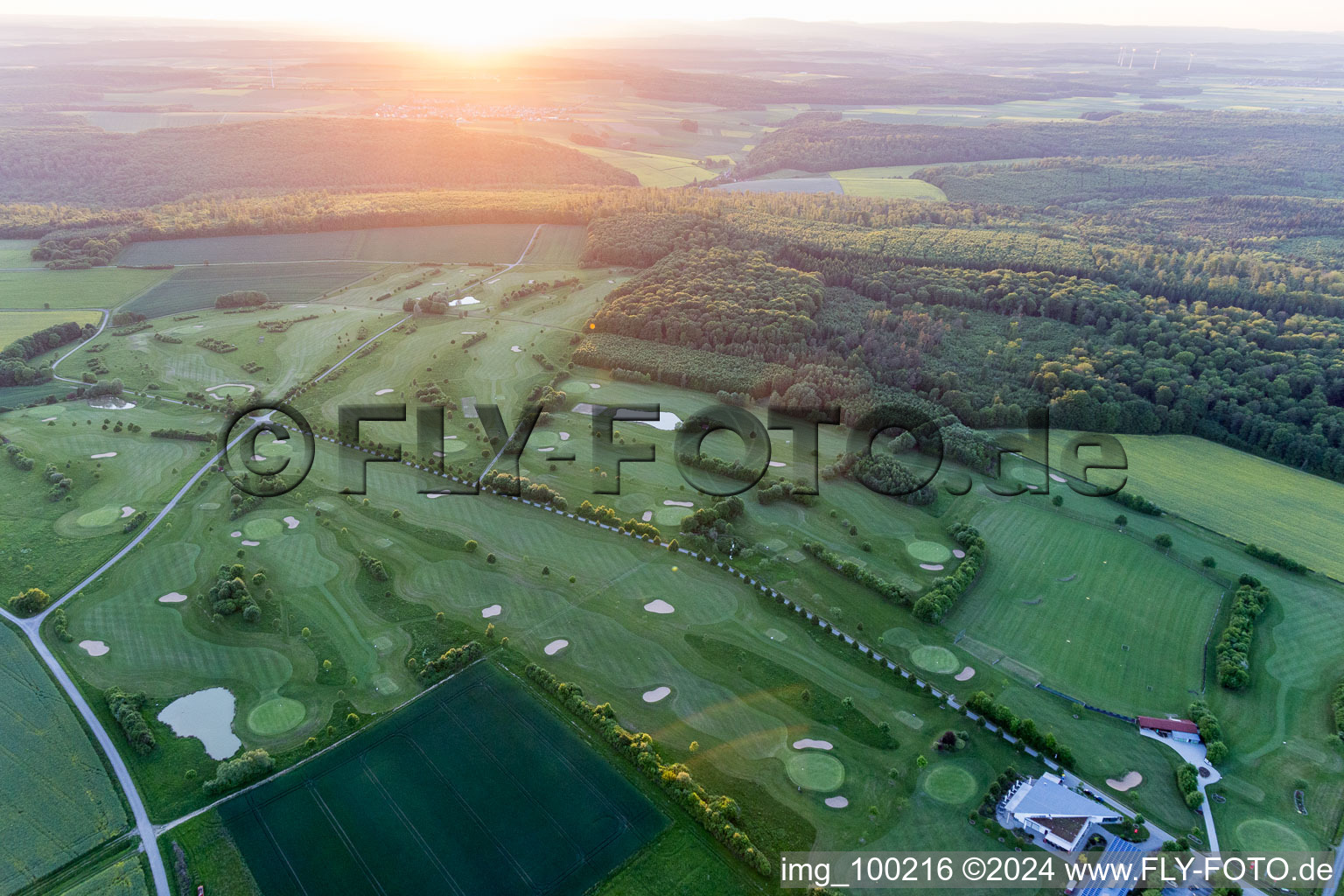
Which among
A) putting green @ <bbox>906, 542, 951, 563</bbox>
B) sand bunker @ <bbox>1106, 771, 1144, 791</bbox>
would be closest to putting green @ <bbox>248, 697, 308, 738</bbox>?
putting green @ <bbox>906, 542, 951, 563</bbox>

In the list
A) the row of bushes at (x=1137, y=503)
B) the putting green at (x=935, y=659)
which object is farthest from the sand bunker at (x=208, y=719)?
the row of bushes at (x=1137, y=503)

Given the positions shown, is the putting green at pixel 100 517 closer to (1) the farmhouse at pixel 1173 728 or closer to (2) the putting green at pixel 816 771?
(2) the putting green at pixel 816 771

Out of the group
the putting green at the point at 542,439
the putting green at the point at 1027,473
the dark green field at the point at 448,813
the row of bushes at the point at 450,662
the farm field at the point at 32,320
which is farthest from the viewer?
the farm field at the point at 32,320

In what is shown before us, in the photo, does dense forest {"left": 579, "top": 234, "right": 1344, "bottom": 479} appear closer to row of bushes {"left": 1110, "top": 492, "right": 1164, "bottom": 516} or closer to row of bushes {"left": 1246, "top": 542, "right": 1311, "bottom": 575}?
row of bushes {"left": 1110, "top": 492, "right": 1164, "bottom": 516}

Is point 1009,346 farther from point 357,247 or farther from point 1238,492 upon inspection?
point 357,247

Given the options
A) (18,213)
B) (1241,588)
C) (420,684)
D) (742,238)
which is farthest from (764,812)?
(18,213)
